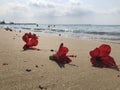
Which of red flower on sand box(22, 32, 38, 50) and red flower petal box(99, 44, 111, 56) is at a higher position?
red flower petal box(99, 44, 111, 56)

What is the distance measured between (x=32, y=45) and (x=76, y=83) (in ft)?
9.36

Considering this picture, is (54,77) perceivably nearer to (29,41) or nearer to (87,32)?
(29,41)

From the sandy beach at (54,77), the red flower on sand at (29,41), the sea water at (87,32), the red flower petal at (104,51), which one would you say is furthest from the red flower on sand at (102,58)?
the sea water at (87,32)

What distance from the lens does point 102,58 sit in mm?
3480

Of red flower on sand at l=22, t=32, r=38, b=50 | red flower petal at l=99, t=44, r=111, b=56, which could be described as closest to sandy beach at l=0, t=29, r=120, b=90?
red flower petal at l=99, t=44, r=111, b=56

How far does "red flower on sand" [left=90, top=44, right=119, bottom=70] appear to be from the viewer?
3449mm

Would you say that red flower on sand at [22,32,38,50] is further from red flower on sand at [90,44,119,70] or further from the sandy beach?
red flower on sand at [90,44,119,70]

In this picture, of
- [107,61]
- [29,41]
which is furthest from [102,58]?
[29,41]

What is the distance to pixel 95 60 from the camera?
3543 mm

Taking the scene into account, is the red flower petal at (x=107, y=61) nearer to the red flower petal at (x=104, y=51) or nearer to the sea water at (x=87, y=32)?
the red flower petal at (x=104, y=51)

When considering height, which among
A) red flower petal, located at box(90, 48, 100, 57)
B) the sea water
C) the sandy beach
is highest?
red flower petal, located at box(90, 48, 100, 57)

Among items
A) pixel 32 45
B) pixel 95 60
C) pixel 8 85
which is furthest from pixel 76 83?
pixel 32 45

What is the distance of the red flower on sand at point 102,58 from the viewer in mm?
3449

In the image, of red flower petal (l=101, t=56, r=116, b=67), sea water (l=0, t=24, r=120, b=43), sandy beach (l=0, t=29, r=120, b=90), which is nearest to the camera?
sandy beach (l=0, t=29, r=120, b=90)
